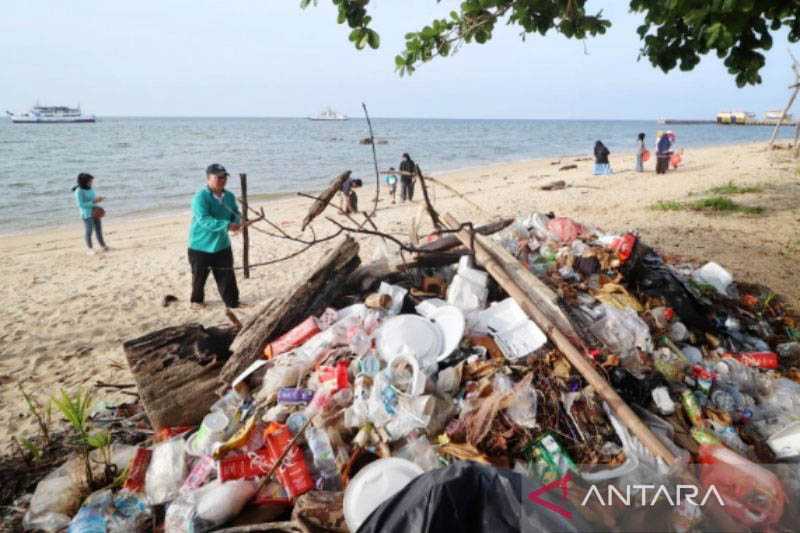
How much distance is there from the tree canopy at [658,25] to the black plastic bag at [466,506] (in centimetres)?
257

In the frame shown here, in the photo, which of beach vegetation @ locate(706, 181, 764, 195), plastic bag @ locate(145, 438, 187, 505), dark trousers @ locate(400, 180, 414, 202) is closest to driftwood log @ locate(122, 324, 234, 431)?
plastic bag @ locate(145, 438, 187, 505)

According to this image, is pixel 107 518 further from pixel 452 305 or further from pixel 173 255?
pixel 173 255

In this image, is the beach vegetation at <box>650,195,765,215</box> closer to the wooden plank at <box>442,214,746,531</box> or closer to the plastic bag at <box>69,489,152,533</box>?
the wooden plank at <box>442,214,746,531</box>

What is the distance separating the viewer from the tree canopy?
2.57m

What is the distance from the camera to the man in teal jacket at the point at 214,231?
4.87 meters

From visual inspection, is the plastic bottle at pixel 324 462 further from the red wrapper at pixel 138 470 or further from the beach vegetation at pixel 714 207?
the beach vegetation at pixel 714 207

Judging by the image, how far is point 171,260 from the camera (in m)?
8.37

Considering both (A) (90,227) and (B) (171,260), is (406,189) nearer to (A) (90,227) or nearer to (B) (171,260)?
(B) (171,260)

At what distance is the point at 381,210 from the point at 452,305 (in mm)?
9390

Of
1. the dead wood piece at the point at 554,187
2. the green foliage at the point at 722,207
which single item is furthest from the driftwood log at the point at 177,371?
the dead wood piece at the point at 554,187

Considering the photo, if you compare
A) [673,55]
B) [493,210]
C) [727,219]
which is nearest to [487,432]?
[673,55]

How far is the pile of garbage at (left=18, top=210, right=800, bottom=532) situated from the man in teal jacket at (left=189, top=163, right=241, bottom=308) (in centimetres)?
227

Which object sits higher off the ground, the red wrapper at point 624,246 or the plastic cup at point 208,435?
the red wrapper at point 624,246

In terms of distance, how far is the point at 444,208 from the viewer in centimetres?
1215
